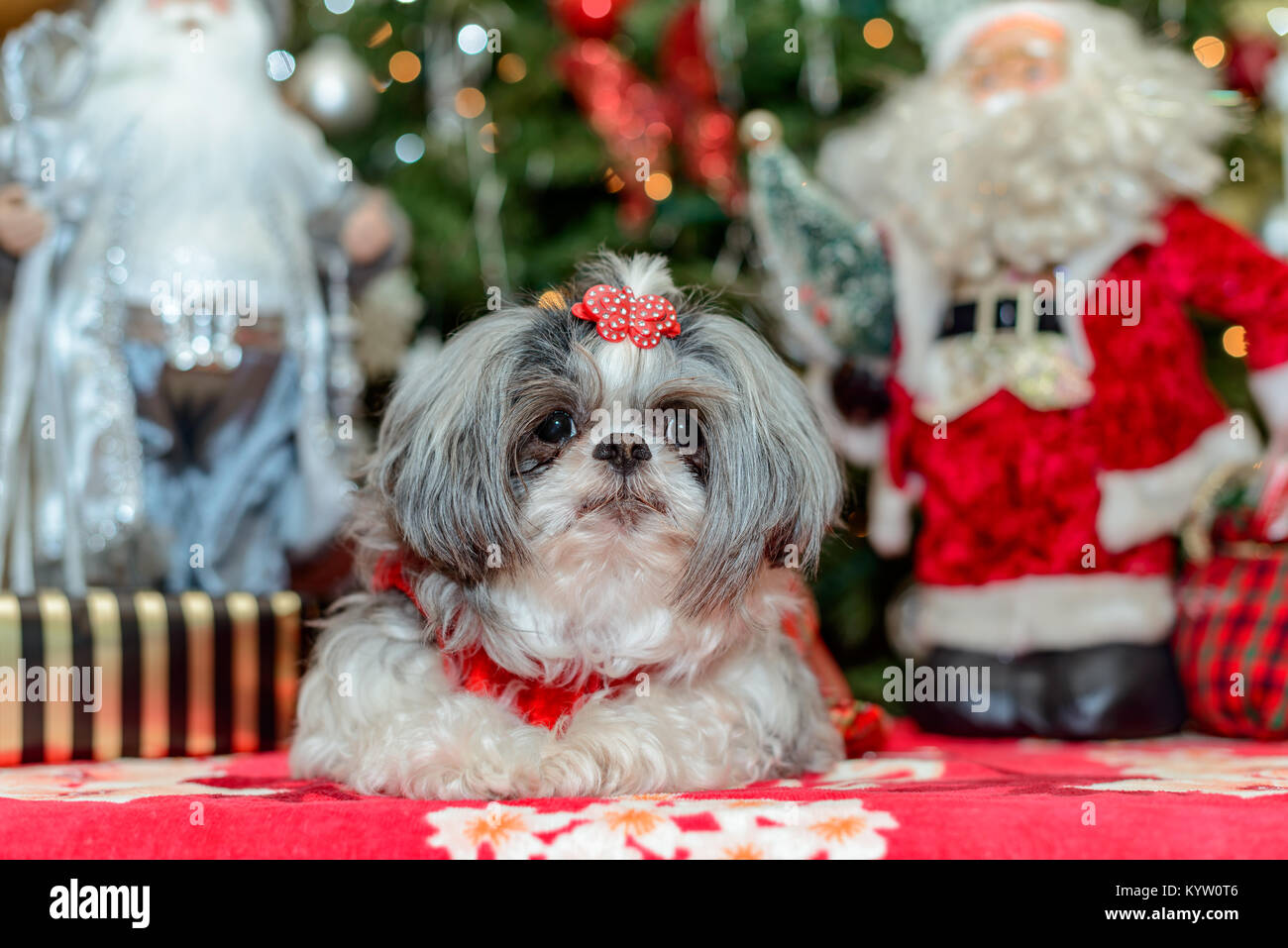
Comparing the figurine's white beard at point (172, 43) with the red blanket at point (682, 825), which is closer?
the red blanket at point (682, 825)

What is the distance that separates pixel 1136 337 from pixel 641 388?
4.31 ft

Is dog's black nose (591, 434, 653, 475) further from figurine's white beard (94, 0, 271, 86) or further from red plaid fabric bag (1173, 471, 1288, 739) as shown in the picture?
figurine's white beard (94, 0, 271, 86)

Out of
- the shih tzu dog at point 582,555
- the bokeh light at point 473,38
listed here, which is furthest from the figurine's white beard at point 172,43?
the shih tzu dog at point 582,555

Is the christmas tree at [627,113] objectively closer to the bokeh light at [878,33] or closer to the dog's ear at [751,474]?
the bokeh light at [878,33]

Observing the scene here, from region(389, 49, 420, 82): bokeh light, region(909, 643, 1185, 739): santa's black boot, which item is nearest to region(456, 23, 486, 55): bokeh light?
region(389, 49, 420, 82): bokeh light

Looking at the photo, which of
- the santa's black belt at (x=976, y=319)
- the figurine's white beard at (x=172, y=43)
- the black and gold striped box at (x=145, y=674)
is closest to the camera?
the black and gold striped box at (x=145, y=674)

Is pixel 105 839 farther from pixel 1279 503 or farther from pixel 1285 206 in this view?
pixel 1285 206

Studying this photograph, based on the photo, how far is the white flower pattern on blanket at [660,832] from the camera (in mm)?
1521

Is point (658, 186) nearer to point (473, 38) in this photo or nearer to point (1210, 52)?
point (473, 38)

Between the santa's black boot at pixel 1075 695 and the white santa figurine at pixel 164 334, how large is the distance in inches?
59.8

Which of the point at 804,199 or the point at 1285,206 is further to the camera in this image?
the point at 1285,206

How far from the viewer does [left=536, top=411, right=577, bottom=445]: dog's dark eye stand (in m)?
1.88
